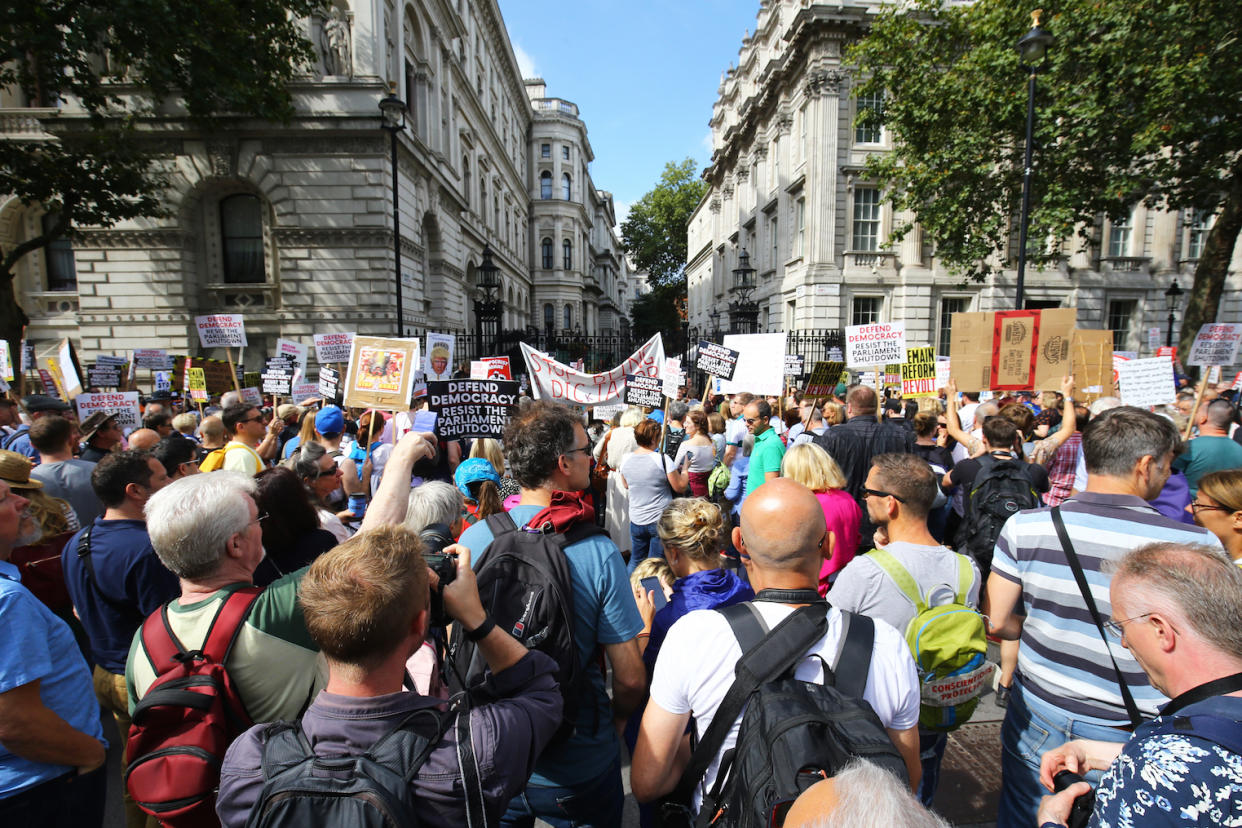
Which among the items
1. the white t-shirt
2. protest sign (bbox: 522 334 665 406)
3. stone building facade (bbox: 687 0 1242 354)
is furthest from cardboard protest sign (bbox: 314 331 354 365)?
stone building facade (bbox: 687 0 1242 354)

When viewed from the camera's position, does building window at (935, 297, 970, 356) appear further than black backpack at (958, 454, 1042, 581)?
Yes

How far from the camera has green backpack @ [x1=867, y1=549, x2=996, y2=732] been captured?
2.20 meters

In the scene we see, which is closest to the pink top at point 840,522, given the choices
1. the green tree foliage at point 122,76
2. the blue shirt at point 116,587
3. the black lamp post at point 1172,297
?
the blue shirt at point 116,587

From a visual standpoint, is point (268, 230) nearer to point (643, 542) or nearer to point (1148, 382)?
point (643, 542)

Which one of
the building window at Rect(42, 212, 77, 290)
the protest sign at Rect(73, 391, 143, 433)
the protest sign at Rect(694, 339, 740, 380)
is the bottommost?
the protest sign at Rect(73, 391, 143, 433)

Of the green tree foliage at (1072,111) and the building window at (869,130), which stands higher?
the building window at (869,130)

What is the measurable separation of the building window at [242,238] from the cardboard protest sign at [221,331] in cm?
970

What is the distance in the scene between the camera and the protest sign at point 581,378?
6289 millimetres

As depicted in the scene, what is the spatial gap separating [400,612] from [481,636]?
255 millimetres

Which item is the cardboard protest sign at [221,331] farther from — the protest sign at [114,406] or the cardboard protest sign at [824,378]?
the cardboard protest sign at [824,378]

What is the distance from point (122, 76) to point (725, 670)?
22.1 meters

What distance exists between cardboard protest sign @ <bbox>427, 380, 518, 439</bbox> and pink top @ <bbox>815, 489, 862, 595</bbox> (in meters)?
2.20

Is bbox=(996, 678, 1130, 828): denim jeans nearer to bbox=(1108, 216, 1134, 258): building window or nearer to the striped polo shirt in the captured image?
the striped polo shirt

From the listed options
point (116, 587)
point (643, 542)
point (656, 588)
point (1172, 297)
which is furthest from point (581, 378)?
point (1172, 297)
